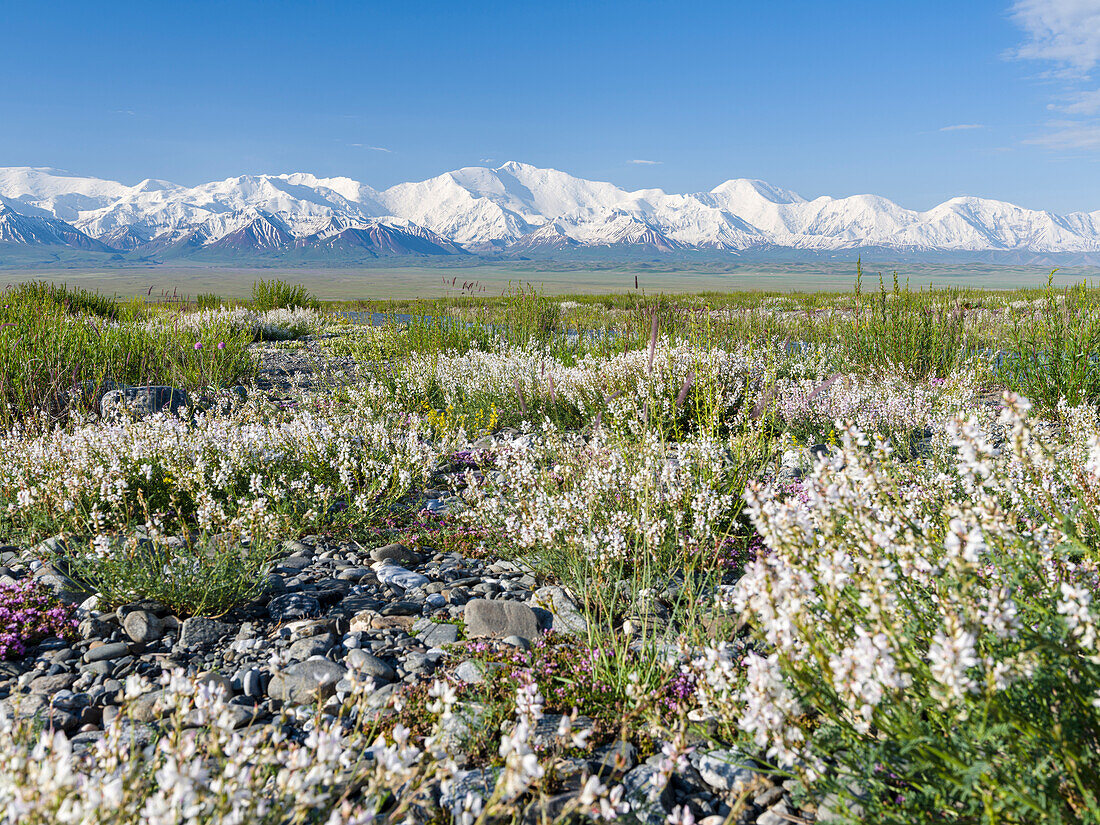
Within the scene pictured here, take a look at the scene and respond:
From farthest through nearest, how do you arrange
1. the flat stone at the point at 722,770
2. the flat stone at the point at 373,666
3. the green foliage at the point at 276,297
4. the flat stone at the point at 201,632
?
the green foliage at the point at 276,297 → the flat stone at the point at 201,632 → the flat stone at the point at 373,666 → the flat stone at the point at 722,770

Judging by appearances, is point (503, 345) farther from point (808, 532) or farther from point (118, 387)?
point (808, 532)

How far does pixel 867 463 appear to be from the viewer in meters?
1.85

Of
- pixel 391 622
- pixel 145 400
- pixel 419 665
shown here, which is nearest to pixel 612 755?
pixel 419 665

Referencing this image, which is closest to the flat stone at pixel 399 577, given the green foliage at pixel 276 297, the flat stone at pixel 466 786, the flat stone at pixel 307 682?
the flat stone at pixel 307 682

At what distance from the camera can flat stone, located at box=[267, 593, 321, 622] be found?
3.49m

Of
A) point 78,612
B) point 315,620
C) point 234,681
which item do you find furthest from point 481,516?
point 78,612

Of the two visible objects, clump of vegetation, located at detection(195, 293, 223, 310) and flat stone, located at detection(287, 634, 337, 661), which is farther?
clump of vegetation, located at detection(195, 293, 223, 310)

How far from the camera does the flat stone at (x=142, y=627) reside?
321 cm

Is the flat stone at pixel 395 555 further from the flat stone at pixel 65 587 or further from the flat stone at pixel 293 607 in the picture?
the flat stone at pixel 65 587

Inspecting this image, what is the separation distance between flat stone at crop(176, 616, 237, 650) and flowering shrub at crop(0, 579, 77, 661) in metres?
0.57

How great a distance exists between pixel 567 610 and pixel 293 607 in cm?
151

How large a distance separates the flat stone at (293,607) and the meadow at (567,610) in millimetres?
20

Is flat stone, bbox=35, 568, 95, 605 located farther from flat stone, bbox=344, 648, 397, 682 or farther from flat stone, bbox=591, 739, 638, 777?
flat stone, bbox=591, 739, 638, 777

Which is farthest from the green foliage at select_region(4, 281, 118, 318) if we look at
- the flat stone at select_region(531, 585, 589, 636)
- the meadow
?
the flat stone at select_region(531, 585, 589, 636)
